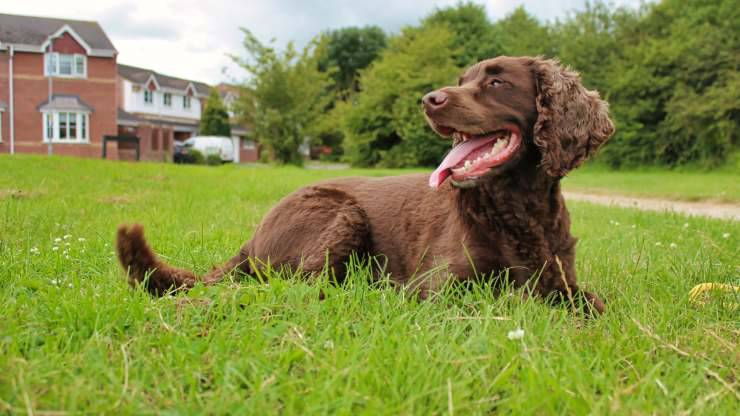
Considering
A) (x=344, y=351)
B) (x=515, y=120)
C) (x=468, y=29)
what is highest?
(x=468, y=29)

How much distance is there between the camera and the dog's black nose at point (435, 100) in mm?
2766

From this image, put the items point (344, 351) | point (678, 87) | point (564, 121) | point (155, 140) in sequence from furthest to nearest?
point (155, 140) < point (678, 87) < point (564, 121) < point (344, 351)

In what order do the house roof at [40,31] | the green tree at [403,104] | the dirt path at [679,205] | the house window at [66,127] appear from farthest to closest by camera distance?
the house roof at [40,31]
the house window at [66,127]
the green tree at [403,104]
the dirt path at [679,205]

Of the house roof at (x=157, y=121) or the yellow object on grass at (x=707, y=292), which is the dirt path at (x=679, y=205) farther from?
the house roof at (x=157, y=121)

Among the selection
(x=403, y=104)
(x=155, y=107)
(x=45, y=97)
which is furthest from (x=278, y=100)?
(x=155, y=107)

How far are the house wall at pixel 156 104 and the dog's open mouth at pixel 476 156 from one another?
46.5 m

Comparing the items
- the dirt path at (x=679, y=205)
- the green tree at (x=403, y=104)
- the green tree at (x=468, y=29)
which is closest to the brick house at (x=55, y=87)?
the green tree at (x=403, y=104)

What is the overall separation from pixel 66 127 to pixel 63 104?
129 cm

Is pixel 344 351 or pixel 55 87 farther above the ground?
pixel 55 87

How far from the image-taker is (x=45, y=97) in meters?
31.7

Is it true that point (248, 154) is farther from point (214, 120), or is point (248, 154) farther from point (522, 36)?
point (522, 36)

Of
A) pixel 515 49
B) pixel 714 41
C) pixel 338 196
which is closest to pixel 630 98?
pixel 714 41

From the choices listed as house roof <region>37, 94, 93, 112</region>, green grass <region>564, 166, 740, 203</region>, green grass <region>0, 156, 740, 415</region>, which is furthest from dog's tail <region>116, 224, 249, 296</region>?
house roof <region>37, 94, 93, 112</region>

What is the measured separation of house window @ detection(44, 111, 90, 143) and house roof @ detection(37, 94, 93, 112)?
335 millimetres
